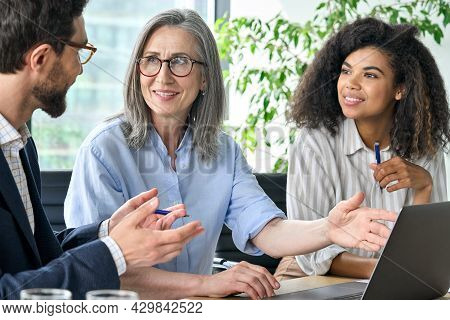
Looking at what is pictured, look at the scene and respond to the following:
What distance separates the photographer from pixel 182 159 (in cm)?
167

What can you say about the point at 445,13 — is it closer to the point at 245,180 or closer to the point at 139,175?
the point at 245,180

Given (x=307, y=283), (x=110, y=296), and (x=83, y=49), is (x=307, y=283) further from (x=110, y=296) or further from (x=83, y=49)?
(x=110, y=296)

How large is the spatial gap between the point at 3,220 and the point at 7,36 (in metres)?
0.27

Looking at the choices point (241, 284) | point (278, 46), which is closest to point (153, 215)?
point (241, 284)

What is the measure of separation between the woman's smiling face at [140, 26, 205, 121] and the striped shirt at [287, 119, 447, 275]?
1.19ft

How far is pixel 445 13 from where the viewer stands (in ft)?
9.61

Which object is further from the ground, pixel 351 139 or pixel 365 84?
pixel 365 84

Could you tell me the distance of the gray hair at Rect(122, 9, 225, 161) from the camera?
5.35ft

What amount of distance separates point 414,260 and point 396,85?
0.96 metres

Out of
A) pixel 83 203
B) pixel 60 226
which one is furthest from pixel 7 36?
pixel 60 226

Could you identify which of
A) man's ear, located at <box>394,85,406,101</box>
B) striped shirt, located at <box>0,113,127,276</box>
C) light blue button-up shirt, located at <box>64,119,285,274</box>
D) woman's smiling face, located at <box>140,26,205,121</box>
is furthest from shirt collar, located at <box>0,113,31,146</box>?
man's ear, located at <box>394,85,406,101</box>

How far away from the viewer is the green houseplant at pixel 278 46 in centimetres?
298

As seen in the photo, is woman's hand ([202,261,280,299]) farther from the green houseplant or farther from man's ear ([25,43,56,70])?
the green houseplant

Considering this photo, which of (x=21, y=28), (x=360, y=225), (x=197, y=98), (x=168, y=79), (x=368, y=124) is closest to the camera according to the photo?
(x=21, y=28)
